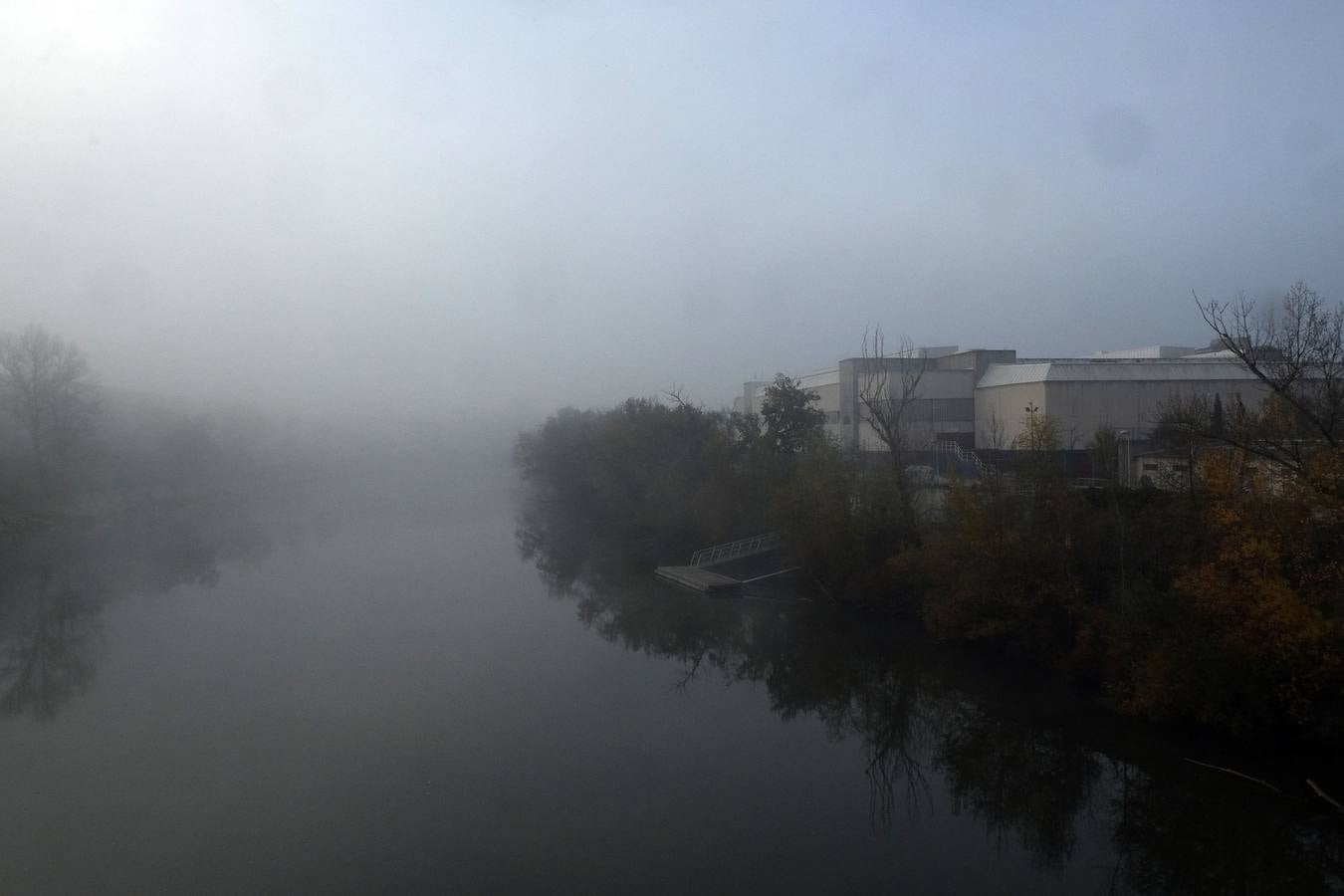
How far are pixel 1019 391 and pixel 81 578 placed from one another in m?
19.8

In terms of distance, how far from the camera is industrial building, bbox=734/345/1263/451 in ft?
68.2

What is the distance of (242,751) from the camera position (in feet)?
27.9

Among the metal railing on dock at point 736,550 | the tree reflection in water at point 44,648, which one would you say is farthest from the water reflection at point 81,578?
the metal railing on dock at point 736,550

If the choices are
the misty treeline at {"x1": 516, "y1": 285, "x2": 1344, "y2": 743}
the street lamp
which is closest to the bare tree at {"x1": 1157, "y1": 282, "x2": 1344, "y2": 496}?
the misty treeline at {"x1": 516, "y1": 285, "x2": 1344, "y2": 743}

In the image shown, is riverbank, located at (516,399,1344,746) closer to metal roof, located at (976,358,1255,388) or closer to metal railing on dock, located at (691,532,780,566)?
metal railing on dock, located at (691,532,780,566)

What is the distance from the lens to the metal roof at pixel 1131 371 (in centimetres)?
2103

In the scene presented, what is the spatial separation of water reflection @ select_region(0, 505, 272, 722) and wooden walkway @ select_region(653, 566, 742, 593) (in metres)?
8.50

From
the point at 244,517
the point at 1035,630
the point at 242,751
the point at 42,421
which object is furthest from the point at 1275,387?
the point at 42,421

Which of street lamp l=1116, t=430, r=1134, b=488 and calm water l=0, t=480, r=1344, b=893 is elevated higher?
street lamp l=1116, t=430, r=1134, b=488

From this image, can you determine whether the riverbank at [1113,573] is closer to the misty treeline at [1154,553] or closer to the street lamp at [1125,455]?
the misty treeline at [1154,553]

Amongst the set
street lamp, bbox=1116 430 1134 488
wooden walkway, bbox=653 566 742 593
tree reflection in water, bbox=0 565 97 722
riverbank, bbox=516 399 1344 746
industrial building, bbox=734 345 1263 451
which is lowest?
wooden walkway, bbox=653 566 742 593

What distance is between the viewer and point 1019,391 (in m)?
22.1

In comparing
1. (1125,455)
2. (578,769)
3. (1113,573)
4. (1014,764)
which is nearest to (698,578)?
(1125,455)

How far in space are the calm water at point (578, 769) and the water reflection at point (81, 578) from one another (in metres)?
0.09
